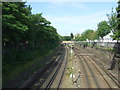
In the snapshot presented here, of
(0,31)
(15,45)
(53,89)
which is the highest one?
(0,31)

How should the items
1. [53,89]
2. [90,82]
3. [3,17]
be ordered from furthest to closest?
[90,82] → [53,89] → [3,17]

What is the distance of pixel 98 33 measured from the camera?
92375 millimetres

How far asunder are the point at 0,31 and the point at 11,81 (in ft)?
19.3

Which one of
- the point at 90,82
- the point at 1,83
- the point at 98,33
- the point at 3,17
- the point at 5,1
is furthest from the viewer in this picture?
the point at 98,33

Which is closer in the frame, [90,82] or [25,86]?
[25,86]

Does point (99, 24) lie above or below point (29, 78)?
above

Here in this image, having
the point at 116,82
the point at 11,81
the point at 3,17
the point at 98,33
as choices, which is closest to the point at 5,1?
the point at 3,17

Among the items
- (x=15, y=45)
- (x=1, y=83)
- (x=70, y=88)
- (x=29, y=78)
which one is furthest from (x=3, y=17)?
(x=15, y=45)

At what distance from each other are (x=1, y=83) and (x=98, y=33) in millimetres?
79638

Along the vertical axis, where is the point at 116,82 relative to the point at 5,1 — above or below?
below

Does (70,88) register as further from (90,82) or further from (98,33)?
(98,33)

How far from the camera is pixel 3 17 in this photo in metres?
19.4

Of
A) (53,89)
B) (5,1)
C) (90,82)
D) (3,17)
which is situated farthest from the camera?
(90,82)

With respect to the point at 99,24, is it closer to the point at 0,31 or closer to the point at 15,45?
the point at 15,45
